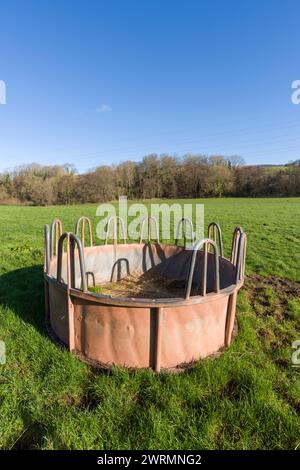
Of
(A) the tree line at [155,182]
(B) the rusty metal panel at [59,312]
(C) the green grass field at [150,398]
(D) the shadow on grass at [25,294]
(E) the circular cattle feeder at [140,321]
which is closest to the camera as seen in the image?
→ (C) the green grass field at [150,398]

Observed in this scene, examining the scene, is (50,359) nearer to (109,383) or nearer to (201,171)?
(109,383)

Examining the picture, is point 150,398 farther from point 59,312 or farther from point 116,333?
point 59,312

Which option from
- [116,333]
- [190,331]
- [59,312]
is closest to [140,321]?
[116,333]

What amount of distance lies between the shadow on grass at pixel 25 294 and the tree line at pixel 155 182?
36.9 meters

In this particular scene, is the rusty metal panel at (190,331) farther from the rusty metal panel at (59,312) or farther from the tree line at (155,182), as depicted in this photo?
the tree line at (155,182)

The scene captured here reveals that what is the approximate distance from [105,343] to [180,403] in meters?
0.92

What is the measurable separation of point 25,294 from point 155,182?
4234cm

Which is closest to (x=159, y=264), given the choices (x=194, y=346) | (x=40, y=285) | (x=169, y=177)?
(x=40, y=285)

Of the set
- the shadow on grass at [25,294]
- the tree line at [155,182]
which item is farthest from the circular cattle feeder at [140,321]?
the tree line at [155,182]

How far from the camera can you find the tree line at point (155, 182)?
4275 cm

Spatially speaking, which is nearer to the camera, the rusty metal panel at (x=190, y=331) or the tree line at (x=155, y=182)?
the rusty metal panel at (x=190, y=331)

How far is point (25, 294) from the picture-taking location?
4.60 metres
